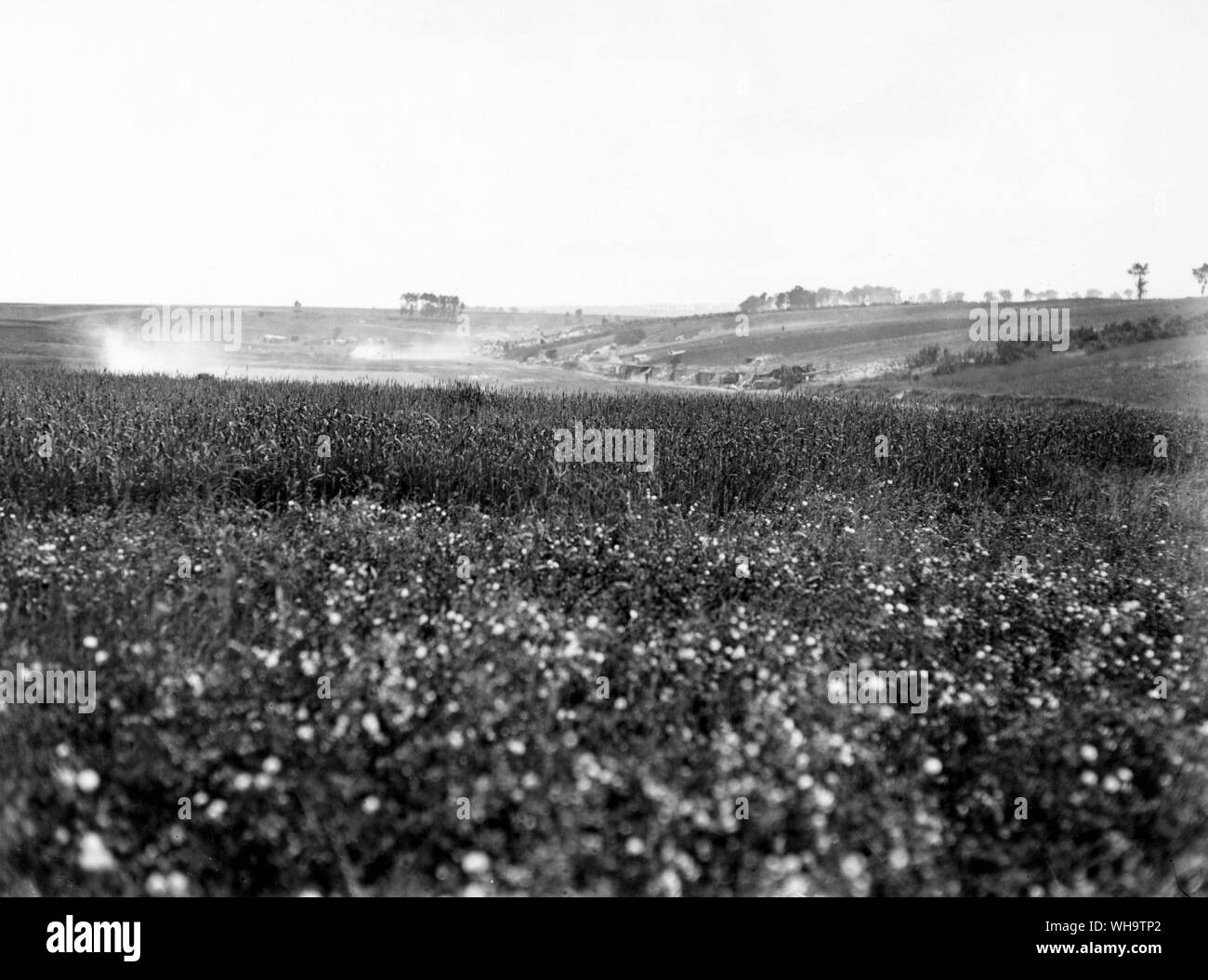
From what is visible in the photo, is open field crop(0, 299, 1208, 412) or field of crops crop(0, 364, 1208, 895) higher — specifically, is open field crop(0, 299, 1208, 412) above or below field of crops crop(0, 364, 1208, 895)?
above

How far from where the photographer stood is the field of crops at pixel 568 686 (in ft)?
9.53

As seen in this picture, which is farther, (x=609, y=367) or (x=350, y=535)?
(x=609, y=367)

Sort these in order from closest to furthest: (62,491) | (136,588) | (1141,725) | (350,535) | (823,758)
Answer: (823,758), (1141,725), (136,588), (350,535), (62,491)

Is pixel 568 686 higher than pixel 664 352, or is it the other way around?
pixel 664 352

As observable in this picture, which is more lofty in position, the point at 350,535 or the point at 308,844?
A: the point at 350,535

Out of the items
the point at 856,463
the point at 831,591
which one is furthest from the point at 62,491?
the point at 856,463

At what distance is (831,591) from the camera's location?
→ 5703 millimetres

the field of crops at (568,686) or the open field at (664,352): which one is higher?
the open field at (664,352)

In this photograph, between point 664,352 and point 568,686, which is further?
point 664,352

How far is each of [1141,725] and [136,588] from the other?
6242 millimetres

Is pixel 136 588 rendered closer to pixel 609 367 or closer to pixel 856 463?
pixel 856 463

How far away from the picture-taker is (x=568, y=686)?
3.96 meters

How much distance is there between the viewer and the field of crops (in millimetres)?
2906

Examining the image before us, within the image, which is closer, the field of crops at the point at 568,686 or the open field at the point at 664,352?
the field of crops at the point at 568,686
